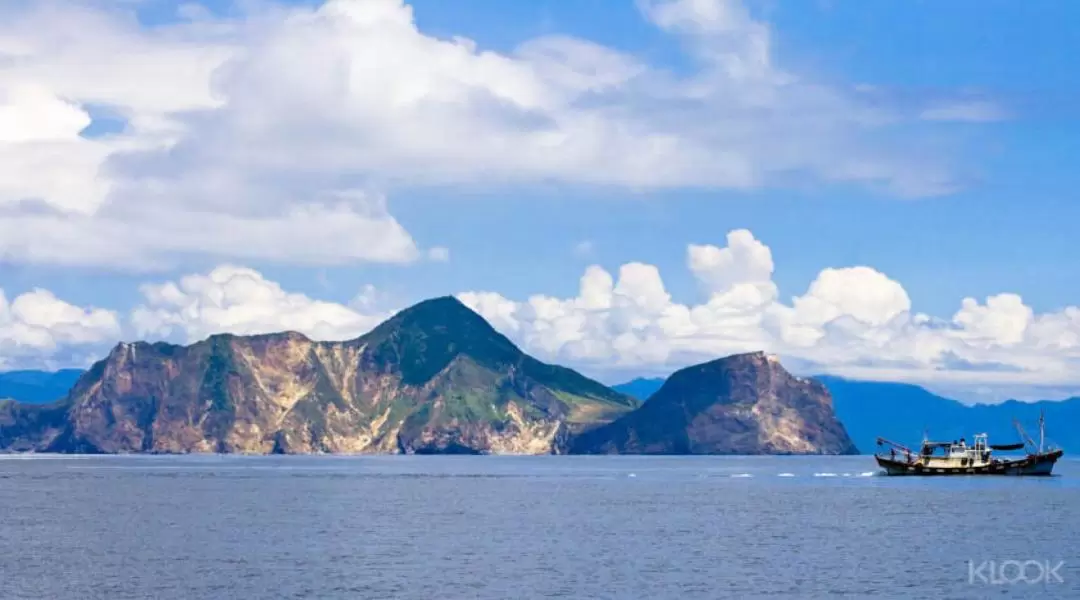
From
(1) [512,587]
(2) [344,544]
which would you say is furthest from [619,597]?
(2) [344,544]

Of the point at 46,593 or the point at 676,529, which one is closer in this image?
the point at 46,593

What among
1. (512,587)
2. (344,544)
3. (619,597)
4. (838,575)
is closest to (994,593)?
(838,575)

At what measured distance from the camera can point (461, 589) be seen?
389ft

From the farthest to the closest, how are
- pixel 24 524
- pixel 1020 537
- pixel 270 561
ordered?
pixel 24 524 → pixel 1020 537 → pixel 270 561

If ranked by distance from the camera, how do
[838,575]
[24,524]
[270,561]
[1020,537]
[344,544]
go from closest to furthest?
[838,575] < [270,561] < [344,544] < [1020,537] < [24,524]

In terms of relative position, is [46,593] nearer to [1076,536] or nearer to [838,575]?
[838,575]

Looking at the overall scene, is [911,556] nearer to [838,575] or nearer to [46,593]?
[838,575]

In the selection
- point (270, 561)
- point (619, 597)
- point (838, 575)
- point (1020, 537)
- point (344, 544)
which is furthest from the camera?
point (1020, 537)

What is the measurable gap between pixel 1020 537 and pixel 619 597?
79906mm

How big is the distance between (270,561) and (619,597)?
43144mm

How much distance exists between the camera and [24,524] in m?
191

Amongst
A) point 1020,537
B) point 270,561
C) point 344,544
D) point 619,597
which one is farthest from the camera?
point 1020,537

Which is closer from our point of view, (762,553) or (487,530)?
(762,553)

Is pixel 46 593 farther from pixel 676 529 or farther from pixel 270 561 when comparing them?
pixel 676 529
